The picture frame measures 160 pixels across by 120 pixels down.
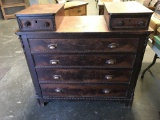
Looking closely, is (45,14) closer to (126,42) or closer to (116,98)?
(126,42)

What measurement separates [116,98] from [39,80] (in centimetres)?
84

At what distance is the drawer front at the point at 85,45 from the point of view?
3.83 ft

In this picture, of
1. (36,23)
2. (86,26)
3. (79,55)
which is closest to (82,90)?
(79,55)

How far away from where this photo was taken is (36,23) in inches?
44.0

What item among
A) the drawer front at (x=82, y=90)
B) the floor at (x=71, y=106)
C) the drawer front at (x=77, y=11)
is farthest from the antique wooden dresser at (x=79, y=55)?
the drawer front at (x=77, y=11)

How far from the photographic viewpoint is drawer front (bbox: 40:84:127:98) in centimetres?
145

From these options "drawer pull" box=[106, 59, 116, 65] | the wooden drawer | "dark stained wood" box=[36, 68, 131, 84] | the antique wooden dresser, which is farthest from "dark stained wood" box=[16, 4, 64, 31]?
"drawer pull" box=[106, 59, 116, 65]

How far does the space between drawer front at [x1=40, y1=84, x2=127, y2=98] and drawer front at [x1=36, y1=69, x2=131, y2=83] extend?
0.22 ft

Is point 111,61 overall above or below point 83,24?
below

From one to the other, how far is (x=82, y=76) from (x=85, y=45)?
35 centimetres

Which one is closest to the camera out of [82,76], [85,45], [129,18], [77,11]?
[129,18]

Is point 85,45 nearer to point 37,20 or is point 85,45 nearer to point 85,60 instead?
point 85,60

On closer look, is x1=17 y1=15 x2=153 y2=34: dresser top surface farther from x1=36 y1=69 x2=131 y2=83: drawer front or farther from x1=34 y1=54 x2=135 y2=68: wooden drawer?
x1=36 y1=69 x2=131 y2=83: drawer front

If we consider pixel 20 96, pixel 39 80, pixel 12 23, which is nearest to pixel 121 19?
pixel 39 80
